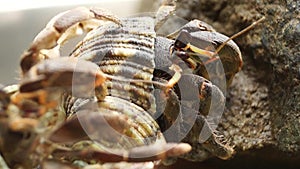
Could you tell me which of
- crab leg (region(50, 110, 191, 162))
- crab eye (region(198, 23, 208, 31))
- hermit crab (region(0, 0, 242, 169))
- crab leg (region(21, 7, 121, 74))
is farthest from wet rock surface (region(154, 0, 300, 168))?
Answer: crab leg (region(50, 110, 191, 162))

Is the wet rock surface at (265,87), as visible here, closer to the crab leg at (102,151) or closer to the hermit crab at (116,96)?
the hermit crab at (116,96)

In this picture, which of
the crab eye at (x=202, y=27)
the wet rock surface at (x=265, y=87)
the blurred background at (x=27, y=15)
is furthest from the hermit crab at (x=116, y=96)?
the blurred background at (x=27, y=15)

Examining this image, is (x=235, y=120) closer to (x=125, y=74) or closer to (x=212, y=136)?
(x=212, y=136)

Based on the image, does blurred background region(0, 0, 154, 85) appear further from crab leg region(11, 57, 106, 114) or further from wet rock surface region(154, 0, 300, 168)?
crab leg region(11, 57, 106, 114)

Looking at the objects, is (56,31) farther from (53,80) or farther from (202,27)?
(202,27)

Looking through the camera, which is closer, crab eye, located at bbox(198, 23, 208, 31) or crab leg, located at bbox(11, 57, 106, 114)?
crab leg, located at bbox(11, 57, 106, 114)

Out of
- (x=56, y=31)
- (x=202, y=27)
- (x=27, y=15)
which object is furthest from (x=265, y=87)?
(x=27, y=15)
